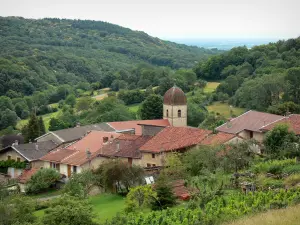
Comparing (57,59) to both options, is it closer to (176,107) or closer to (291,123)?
(176,107)

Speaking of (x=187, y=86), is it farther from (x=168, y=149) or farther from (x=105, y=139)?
(x=168, y=149)

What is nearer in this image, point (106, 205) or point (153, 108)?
point (106, 205)

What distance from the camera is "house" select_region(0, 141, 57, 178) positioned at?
44.5m

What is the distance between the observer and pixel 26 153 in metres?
45.5

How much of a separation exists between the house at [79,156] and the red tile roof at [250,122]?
9840mm

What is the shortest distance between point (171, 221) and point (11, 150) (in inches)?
1170

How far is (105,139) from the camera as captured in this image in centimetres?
4275

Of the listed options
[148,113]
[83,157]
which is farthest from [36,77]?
[83,157]

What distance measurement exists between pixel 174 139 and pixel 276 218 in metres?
23.0

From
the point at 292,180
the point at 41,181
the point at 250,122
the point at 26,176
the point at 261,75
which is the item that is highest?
the point at 261,75

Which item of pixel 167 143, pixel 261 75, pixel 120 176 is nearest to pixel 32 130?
pixel 167 143

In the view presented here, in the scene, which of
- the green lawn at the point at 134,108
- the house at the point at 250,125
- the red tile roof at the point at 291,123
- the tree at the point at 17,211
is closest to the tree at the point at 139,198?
the tree at the point at 17,211

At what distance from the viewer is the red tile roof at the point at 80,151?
129 ft

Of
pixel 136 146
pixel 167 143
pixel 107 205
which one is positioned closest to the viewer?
pixel 107 205
